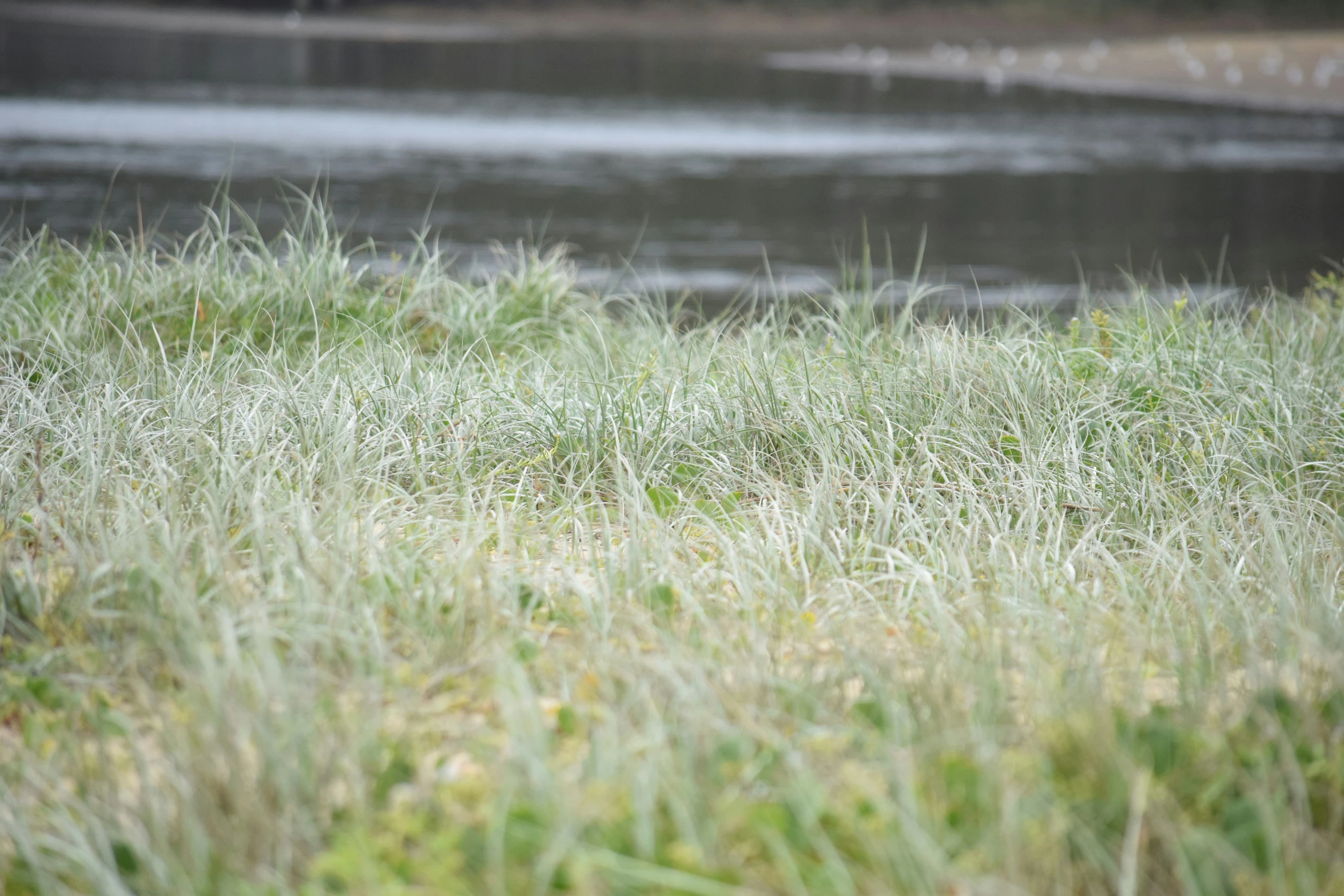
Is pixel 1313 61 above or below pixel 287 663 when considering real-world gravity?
above

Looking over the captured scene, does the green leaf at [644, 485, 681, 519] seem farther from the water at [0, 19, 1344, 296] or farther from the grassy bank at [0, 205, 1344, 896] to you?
the water at [0, 19, 1344, 296]

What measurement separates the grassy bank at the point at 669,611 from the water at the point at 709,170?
125 inches

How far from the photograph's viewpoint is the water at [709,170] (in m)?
12.3

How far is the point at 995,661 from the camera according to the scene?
275 centimetres

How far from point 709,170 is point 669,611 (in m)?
15.7

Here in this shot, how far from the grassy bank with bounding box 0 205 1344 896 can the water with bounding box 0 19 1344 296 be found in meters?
3.18

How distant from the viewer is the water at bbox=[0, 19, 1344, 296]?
12.3 meters

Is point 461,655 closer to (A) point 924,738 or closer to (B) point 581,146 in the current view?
(A) point 924,738

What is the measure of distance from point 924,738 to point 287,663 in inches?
54.3

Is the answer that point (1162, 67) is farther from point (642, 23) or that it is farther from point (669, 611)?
point (669, 611)

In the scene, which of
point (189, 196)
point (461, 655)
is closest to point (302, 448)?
point (461, 655)

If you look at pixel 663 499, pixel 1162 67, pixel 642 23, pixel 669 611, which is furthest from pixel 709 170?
pixel 642 23

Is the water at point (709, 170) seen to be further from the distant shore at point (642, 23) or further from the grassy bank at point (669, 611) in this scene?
the distant shore at point (642, 23)

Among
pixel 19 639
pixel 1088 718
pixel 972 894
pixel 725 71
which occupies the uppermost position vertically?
pixel 725 71
